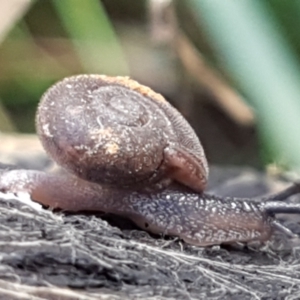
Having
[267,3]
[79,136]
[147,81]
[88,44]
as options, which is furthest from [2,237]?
[147,81]

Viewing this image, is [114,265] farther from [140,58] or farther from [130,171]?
[140,58]

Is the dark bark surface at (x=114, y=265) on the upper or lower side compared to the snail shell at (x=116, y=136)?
lower

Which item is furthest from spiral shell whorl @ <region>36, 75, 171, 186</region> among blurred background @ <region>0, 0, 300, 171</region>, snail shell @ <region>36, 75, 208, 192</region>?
blurred background @ <region>0, 0, 300, 171</region>

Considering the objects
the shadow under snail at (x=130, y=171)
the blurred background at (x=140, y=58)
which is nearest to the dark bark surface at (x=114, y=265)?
the shadow under snail at (x=130, y=171)

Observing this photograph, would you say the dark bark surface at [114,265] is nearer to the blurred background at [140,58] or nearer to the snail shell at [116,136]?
the snail shell at [116,136]

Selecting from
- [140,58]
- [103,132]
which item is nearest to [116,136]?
[103,132]

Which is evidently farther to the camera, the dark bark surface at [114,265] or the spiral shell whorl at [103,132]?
the spiral shell whorl at [103,132]
